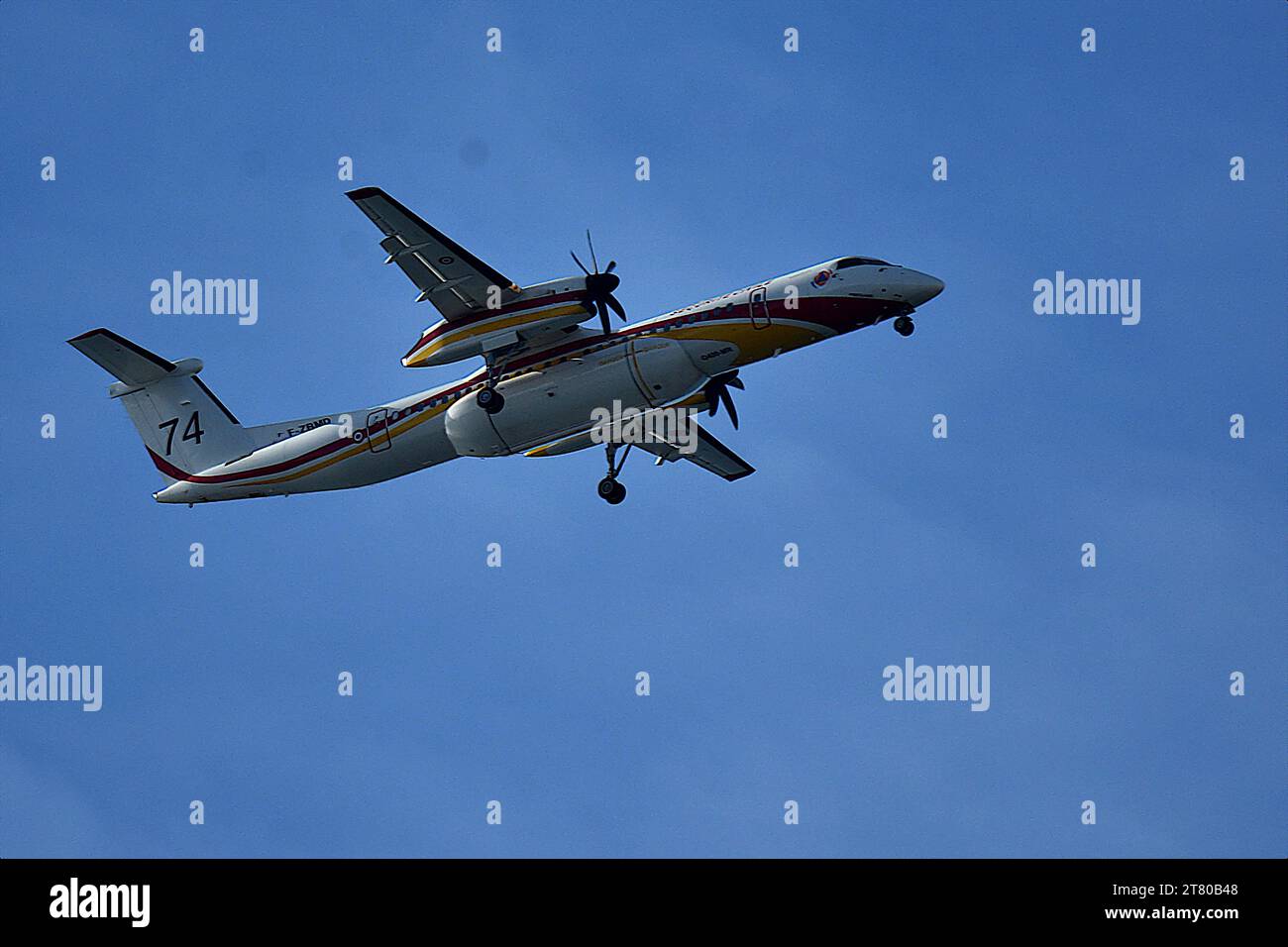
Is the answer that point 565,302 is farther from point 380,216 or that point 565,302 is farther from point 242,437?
point 242,437

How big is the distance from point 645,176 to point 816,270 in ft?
16.5

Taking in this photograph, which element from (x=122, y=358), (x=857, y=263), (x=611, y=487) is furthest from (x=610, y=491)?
(x=122, y=358)

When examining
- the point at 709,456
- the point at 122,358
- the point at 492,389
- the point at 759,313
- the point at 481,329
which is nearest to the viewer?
the point at 759,313

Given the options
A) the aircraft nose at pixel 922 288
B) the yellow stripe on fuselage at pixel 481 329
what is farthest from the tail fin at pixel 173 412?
the aircraft nose at pixel 922 288

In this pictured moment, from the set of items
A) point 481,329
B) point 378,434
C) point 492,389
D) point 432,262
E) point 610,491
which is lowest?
point 610,491

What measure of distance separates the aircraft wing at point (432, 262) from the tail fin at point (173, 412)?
7.63 m

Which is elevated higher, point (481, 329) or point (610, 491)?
point (481, 329)

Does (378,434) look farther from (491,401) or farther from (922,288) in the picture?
(922,288)

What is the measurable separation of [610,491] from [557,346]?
439 cm

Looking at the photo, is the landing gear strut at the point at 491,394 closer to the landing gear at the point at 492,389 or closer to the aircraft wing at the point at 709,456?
the landing gear at the point at 492,389

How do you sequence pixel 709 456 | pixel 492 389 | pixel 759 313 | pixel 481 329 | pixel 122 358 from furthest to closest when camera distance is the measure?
pixel 709 456 → pixel 122 358 → pixel 492 389 → pixel 481 329 → pixel 759 313

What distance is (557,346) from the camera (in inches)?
1280

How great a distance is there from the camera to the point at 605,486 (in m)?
35.2
